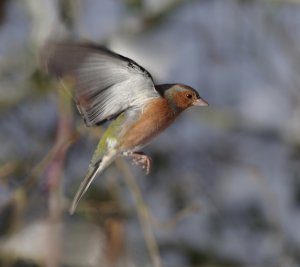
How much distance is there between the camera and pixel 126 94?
938 mm

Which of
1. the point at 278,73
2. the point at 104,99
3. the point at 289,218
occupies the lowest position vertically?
the point at 289,218

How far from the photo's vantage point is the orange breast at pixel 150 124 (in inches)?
37.4

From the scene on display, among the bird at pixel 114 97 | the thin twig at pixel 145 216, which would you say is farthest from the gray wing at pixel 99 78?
the thin twig at pixel 145 216

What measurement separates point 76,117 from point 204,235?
1.05 m

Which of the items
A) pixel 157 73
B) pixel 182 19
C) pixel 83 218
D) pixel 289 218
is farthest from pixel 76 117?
pixel 289 218

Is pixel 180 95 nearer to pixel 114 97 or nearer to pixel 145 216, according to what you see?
pixel 114 97

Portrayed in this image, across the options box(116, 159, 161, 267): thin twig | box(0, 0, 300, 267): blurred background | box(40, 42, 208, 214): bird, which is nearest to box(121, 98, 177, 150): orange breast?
box(40, 42, 208, 214): bird

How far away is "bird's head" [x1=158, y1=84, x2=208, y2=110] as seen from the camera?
985mm

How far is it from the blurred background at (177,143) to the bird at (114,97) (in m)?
0.62

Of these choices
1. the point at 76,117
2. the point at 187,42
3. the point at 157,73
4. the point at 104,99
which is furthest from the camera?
the point at 187,42

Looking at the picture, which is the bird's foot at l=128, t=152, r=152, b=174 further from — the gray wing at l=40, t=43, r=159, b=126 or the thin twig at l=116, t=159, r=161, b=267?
the thin twig at l=116, t=159, r=161, b=267

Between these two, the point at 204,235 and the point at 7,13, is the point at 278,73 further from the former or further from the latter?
the point at 7,13

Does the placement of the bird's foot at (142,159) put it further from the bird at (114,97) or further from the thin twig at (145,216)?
the thin twig at (145,216)

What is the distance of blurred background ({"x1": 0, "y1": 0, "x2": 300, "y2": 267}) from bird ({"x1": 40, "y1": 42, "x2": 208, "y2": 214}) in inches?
24.5
